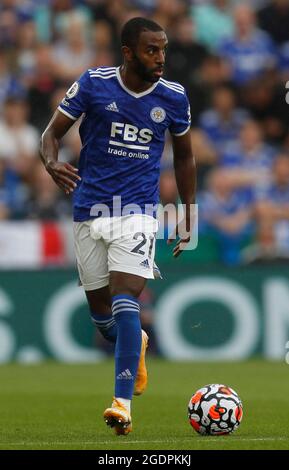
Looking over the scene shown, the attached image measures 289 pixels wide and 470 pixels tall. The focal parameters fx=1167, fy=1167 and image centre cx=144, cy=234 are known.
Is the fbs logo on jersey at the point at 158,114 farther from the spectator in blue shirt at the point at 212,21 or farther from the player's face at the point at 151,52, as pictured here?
the spectator in blue shirt at the point at 212,21

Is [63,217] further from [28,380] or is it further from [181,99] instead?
[181,99]

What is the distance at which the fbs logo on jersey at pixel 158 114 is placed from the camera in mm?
7840

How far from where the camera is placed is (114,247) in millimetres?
7691

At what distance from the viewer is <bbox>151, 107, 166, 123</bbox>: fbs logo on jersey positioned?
25.7 ft

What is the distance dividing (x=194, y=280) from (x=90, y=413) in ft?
19.2

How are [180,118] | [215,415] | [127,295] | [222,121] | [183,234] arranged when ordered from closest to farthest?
[215,415] < [127,295] < [180,118] < [183,234] < [222,121]

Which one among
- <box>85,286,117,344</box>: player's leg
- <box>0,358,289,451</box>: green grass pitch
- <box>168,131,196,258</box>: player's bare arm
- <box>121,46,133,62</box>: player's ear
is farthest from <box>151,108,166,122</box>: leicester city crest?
<box>0,358,289,451</box>: green grass pitch

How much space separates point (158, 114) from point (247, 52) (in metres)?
9.94

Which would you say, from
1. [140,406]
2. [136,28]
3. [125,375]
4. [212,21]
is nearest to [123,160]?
[136,28]

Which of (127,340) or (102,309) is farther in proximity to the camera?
(102,309)

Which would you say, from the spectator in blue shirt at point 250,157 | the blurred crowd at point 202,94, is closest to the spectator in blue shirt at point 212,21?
the blurred crowd at point 202,94

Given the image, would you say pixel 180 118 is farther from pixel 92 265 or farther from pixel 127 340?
pixel 127 340

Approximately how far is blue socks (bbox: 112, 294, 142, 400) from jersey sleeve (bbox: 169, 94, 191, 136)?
49.7 inches
